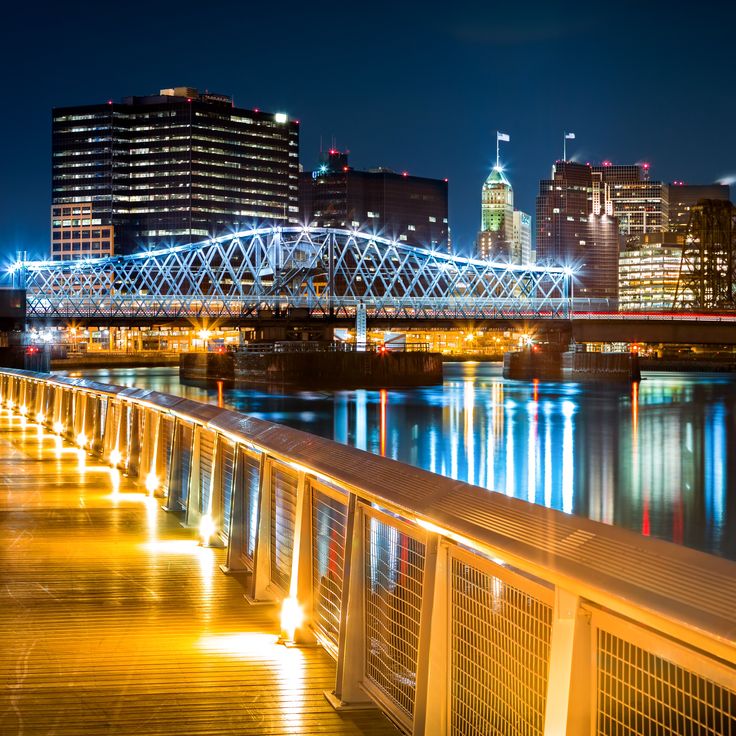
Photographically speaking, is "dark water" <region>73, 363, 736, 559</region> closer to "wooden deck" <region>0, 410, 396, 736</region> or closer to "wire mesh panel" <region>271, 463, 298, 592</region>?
"wooden deck" <region>0, 410, 396, 736</region>

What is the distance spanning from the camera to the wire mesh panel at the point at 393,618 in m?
5.62

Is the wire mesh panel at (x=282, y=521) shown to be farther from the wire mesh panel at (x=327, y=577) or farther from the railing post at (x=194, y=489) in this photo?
the railing post at (x=194, y=489)

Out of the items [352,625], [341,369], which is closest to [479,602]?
[352,625]

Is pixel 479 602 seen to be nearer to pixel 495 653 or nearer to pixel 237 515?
pixel 495 653

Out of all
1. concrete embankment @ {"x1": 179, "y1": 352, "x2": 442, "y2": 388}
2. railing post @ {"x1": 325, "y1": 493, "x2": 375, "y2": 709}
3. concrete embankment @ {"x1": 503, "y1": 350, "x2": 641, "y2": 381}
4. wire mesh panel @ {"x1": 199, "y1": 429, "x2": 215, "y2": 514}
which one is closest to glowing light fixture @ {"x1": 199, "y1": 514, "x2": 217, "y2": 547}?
wire mesh panel @ {"x1": 199, "y1": 429, "x2": 215, "y2": 514}

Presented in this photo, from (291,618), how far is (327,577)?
0.36m

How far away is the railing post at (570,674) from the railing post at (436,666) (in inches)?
47.9

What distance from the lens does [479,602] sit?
15.9ft

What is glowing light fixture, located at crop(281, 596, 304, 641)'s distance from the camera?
Result: 6.97 metres

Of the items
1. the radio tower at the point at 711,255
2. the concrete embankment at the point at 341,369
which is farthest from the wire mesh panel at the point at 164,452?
the radio tower at the point at 711,255

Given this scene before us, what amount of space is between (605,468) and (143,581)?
3157cm

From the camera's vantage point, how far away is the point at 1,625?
731 centimetres

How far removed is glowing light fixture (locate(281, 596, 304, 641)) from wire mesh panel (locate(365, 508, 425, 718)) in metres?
0.85

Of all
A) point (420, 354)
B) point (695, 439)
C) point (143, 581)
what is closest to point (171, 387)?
point (420, 354)
